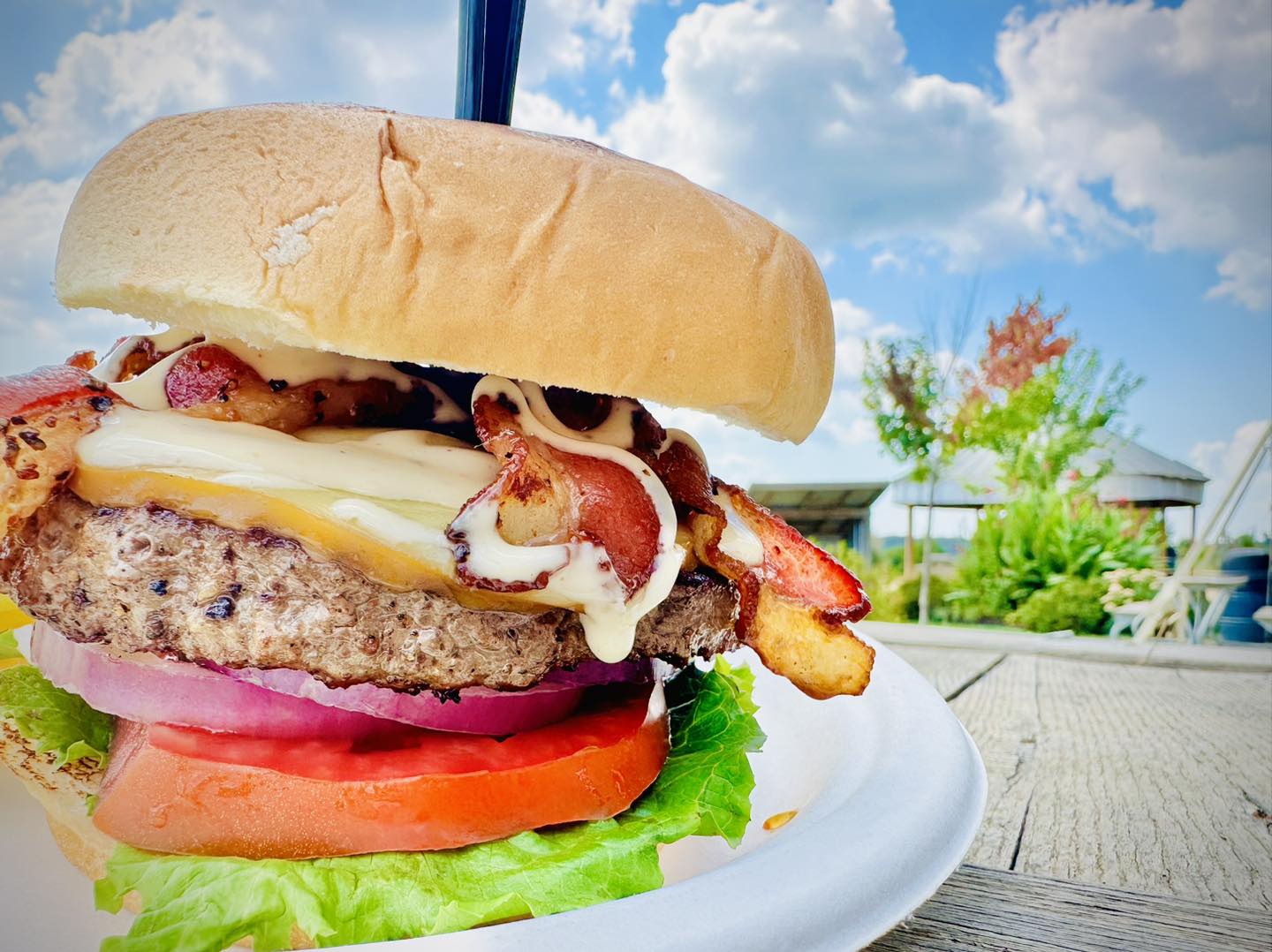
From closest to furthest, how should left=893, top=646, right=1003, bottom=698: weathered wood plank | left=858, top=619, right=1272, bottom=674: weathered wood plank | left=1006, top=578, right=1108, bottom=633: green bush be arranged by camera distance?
left=893, top=646, right=1003, bottom=698: weathered wood plank → left=858, top=619, right=1272, bottom=674: weathered wood plank → left=1006, top=578, right=1108, bottom=633: green bush

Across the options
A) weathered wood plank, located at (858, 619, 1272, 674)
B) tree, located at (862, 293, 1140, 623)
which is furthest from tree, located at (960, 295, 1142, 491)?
weathered wood plank, located at (858, 619, 1272, 674)

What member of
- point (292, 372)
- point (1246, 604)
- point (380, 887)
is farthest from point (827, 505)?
point (380, 887)

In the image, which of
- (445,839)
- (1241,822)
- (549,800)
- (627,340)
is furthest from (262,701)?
(1241,822)

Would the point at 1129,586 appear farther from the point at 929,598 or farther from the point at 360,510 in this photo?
the point at 360,510

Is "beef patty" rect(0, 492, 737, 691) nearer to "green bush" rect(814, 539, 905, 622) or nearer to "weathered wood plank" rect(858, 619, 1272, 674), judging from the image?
"weathered wood plank" rect(858, 619, 1272, 674)

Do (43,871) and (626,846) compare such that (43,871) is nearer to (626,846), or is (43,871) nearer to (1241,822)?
(626,846)

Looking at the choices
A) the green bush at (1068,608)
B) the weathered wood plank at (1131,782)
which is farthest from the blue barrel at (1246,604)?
the weathered wood plank at (1131,782)

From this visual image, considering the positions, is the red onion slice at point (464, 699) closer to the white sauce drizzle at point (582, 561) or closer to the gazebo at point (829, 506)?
the white sauce drizzle at point (582, 561)
